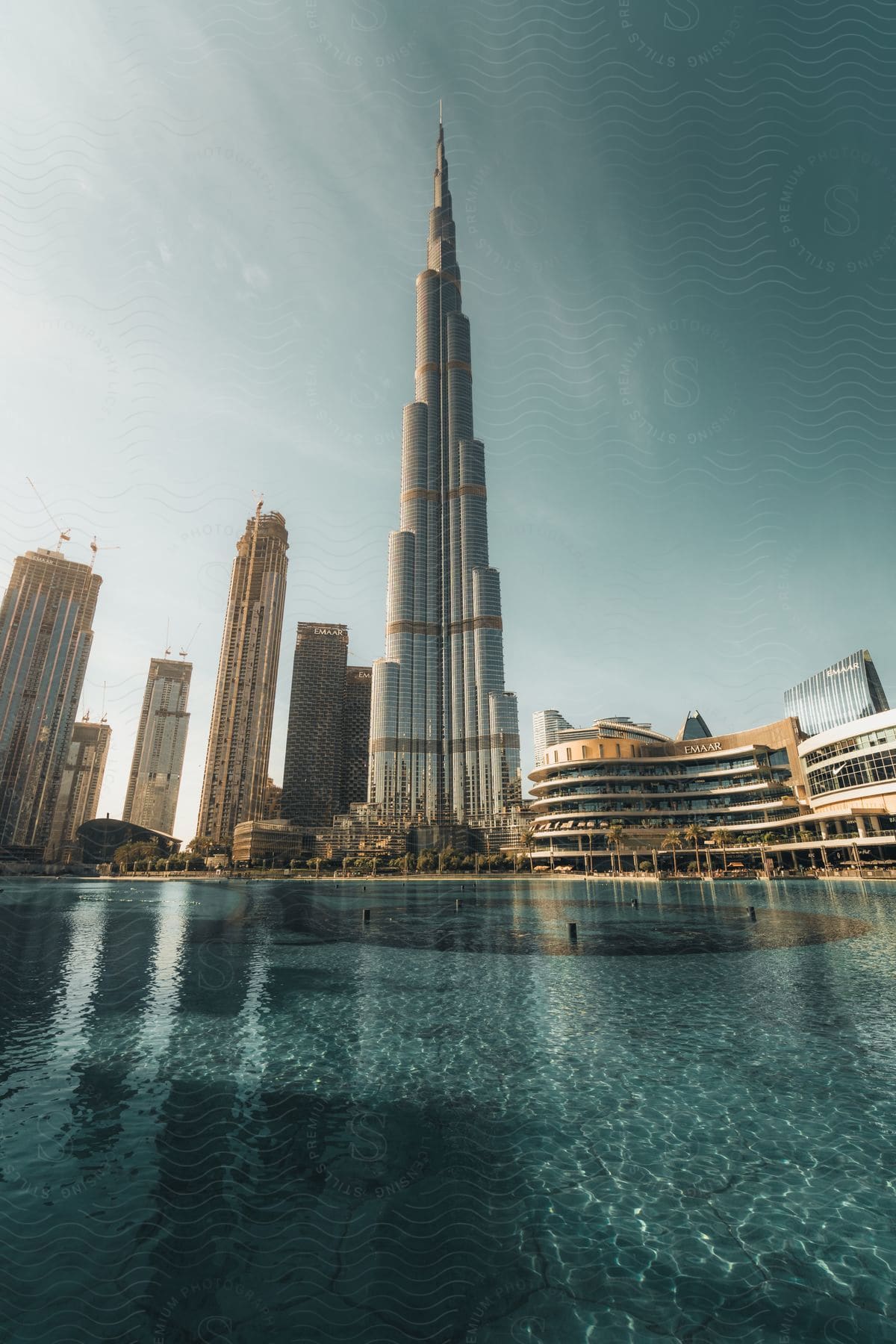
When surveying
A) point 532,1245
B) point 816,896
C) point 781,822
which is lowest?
point 532,1245

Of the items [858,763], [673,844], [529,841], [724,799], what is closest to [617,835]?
[673,844]

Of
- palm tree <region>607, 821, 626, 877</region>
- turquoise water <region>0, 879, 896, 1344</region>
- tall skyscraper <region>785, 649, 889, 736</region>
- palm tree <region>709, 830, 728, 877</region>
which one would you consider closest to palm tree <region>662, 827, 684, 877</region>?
palm tree <region>709, 830, 728, 877</region>

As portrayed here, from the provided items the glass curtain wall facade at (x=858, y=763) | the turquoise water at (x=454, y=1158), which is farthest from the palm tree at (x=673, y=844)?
the turquoise water at (x=454, y=1158)

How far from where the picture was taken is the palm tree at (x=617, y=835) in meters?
151

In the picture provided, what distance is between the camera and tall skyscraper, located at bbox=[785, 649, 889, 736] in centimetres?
15238

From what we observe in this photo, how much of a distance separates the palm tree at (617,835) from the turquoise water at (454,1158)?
12009 centimetres

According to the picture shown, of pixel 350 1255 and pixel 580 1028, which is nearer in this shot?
pixel 350 1255

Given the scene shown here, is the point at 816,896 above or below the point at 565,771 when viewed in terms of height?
below

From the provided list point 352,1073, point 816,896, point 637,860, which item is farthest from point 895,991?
point 637,860

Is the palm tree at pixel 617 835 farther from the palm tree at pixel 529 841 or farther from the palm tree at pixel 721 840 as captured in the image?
the palm tree at pixel 529 841

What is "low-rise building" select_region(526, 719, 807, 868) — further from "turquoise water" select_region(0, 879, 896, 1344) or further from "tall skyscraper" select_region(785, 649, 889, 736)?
"turquoise water" select_region(0, 879, 896, 1344)

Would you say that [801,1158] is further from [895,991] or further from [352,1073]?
[895,991]

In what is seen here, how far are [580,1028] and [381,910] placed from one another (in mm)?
60956

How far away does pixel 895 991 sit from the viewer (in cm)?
2809
